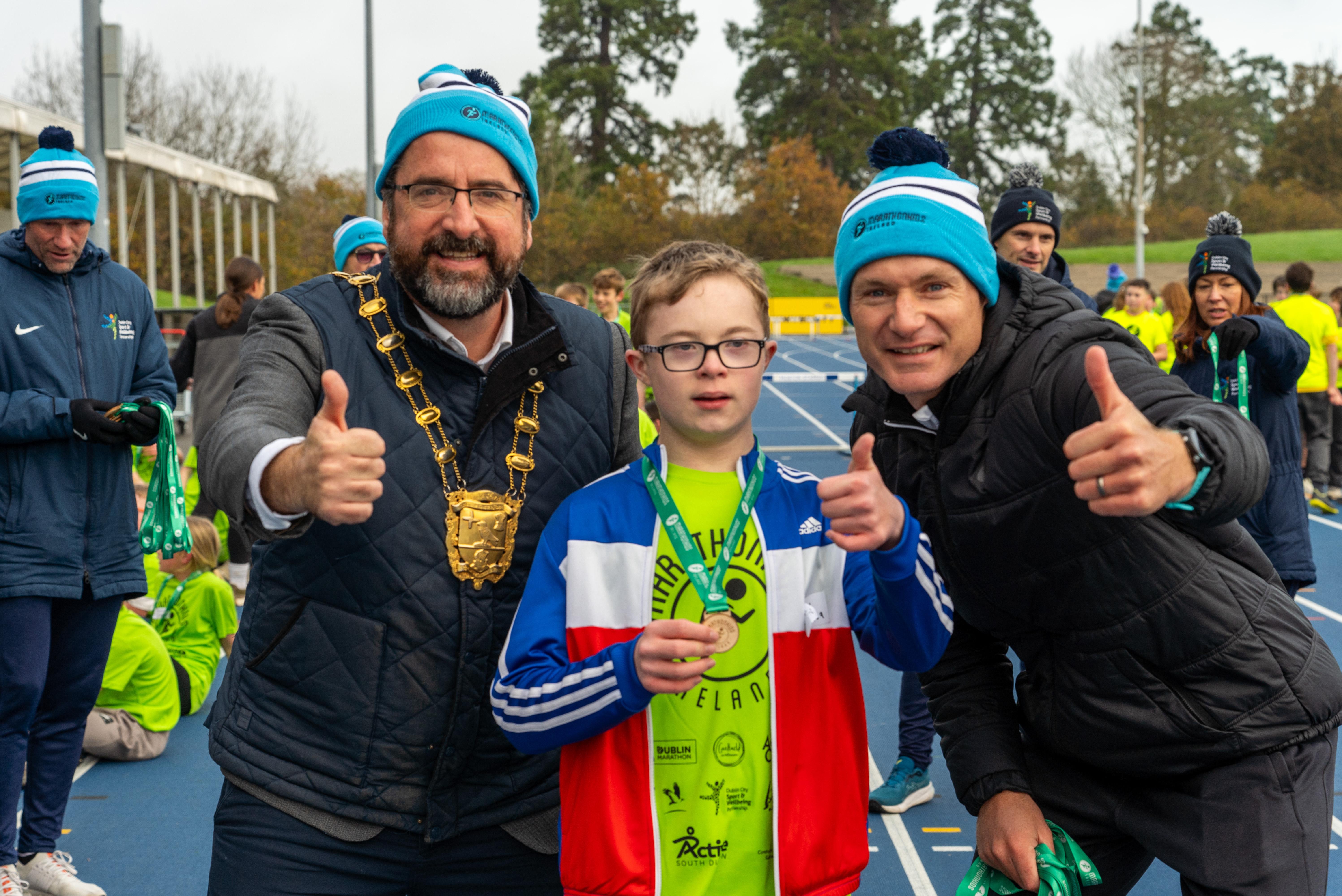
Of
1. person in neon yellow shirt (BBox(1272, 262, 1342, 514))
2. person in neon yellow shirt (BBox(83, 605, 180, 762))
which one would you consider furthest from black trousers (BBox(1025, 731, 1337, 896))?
person in neon yellow shirt (BBox(1272, 262, 1342, 514))

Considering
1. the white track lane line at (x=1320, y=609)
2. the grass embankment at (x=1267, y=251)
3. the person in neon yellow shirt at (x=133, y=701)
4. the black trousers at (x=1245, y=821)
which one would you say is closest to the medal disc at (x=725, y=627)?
the black trousers at (x=1245, y=821)

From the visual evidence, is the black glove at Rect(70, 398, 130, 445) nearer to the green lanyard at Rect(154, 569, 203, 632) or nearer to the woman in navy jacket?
the green lanyard at Rect(154, 569, 203, 632)

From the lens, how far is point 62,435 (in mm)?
3818

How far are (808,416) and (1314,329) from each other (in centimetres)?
1040

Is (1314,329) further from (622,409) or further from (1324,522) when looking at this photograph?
(622,409)

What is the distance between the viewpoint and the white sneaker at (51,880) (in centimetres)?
391

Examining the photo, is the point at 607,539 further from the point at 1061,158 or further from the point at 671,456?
the point at 1061,158

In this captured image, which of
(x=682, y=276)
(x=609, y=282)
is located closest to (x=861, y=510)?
(x=682, y=276)

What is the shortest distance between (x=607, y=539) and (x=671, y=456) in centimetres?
24

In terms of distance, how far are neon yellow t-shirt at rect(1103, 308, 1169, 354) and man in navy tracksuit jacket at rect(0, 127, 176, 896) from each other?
397 inches

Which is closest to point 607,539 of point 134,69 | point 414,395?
point 414,395

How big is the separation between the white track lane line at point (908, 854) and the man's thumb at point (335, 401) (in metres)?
2.70

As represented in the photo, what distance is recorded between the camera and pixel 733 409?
217 centimetres

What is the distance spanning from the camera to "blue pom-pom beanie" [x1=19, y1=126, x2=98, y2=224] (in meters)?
3.85
